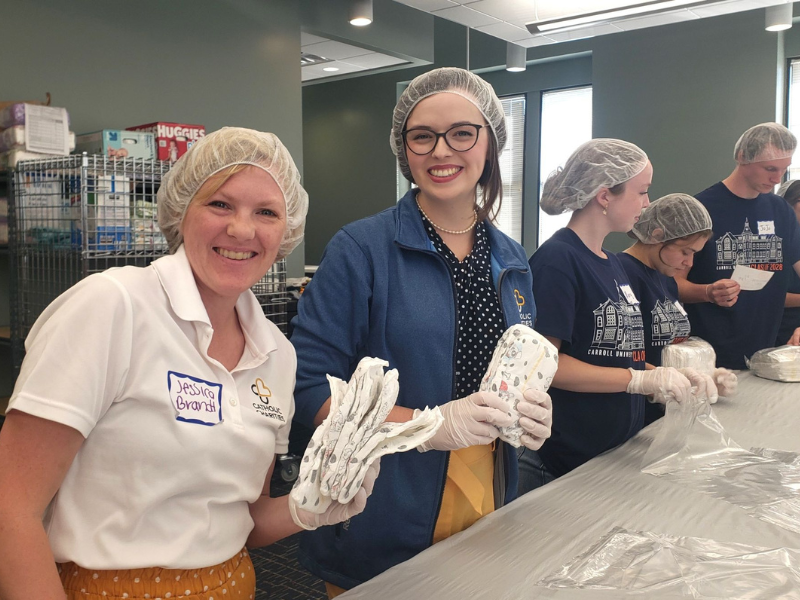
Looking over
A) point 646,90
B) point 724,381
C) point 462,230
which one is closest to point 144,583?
point 462,230

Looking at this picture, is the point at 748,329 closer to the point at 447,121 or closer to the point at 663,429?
the point at 663,429

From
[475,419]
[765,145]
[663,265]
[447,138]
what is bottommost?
[475,419]

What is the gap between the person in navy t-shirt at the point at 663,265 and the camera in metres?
2.25

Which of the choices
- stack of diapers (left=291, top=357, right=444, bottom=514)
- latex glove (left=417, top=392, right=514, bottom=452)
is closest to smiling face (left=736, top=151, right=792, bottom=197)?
latex glove (left=417, top=392, right=514, bottom=452)

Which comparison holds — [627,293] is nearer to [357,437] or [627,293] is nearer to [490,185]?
[490,185]

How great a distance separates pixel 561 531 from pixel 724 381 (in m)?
1.26

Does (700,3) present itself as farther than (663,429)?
Yes

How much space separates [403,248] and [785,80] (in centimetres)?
636

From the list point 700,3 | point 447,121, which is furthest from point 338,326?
point 700,3

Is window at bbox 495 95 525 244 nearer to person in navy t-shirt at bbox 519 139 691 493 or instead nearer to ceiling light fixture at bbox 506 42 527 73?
ceiling light fixture at bbox 506 42 527 73

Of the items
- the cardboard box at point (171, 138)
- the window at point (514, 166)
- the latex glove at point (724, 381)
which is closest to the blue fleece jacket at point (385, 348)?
the latex glove at point (724, 381)

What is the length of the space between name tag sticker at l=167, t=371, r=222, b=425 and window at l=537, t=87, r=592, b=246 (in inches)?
280

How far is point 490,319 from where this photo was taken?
1411mm

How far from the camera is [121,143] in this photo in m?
3.05
